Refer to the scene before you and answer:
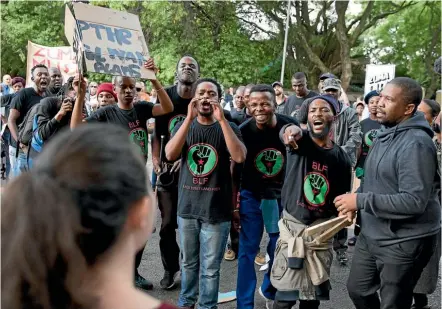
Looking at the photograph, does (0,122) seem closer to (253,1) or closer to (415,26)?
(253,1)

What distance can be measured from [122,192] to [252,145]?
9.99 feet

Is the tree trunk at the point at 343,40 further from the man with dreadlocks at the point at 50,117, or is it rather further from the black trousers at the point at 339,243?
the man with dreadlocks at the point at 50,117

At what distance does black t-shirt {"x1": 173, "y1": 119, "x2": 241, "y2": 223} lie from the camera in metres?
3.46

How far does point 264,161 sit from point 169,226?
3.61 feet

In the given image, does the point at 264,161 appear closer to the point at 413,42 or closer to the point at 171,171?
the point at 171,171

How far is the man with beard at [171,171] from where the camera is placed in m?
4.38

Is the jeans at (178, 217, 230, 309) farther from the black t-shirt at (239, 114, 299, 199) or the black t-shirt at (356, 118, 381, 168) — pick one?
the black t-shirt at (356, 118, 381, 168)

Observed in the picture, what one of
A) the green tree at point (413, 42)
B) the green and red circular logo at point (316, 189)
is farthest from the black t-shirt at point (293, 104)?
the green tree at point (413, 42)

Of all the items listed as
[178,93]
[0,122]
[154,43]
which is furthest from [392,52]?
[178,93]

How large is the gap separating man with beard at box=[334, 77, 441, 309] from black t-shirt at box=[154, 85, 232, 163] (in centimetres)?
181

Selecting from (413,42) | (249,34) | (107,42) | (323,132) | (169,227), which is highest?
(413,42)

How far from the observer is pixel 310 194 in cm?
324

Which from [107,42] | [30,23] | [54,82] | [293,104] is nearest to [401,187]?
[107,42]

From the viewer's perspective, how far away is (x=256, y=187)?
3918 mm
